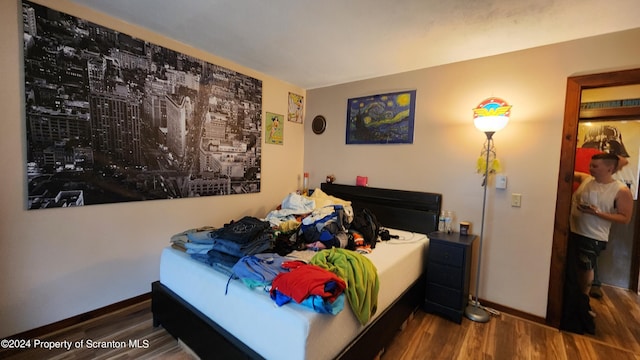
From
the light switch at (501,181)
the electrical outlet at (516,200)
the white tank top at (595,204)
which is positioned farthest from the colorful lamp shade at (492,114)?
the white tank top at (595,204)

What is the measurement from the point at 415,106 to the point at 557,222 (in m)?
1.69

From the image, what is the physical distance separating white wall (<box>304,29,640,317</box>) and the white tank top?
1.28 feet

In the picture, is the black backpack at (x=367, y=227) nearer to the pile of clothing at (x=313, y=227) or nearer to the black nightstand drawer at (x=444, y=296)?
the pile of clothing at (x=313, y=227)

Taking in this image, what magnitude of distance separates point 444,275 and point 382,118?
185 centimetres

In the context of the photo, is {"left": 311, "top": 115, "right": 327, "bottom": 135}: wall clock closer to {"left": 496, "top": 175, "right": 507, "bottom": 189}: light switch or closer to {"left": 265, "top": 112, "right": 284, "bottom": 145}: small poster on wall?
{"left": 265, "top": 112, "right": 284, "bottom": 145}: small poster on wall

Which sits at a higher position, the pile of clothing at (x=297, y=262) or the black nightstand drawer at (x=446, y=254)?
the pile of clothing at (x=297, y=262)

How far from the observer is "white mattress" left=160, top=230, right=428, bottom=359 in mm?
1188

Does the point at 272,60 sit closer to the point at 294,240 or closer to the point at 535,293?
the point at 294,240

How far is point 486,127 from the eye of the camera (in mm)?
2266

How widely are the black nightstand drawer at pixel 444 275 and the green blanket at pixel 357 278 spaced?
100cm

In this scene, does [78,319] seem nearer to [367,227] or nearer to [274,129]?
[367,227]

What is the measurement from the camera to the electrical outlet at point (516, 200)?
2.38 meters

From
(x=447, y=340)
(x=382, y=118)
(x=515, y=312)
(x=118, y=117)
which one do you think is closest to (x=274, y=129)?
(x=382, y=118)

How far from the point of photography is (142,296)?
2414 millimetres
